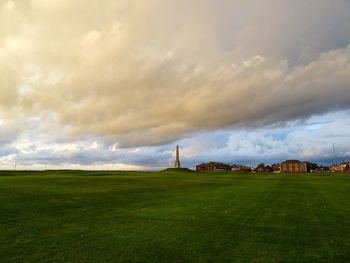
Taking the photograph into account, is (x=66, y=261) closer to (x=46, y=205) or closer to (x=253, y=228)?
(x=253, y=228)

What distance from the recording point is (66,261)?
11.5 meters

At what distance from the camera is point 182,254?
12.4 metres

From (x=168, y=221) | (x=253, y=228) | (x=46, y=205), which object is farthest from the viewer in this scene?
(x=46, y=205)

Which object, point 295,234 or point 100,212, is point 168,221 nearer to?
point 100,212

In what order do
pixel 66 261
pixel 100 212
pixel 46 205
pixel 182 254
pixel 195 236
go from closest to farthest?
pixel 66 261 < pixel 182 254 < pixel 195 236 < pixel 100 212 < pixel 46 205

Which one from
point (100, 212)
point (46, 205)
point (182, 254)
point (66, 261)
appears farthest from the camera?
point (46, 205)

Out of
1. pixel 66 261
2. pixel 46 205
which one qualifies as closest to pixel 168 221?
pixel 66 261

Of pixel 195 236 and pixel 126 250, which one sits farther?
pixel 195 236

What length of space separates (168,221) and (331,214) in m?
12.2

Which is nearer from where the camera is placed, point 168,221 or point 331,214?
point 168,221

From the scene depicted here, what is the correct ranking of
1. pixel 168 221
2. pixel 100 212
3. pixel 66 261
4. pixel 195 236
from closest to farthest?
pixel 66 261 < pixel 195 236 < pixel 168 221 < pixel 100 212

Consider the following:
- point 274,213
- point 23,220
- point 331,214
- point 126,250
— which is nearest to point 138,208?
point 23,220

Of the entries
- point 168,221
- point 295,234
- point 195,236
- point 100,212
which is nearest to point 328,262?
point 295,234

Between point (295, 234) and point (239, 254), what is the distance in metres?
5.18
